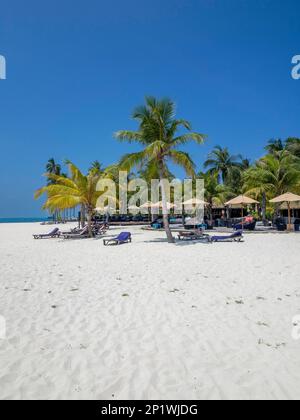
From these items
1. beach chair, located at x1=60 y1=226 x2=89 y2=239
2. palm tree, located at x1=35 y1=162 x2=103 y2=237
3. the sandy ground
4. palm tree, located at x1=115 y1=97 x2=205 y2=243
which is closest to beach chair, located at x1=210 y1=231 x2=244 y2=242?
palm tree, located at x1=115 y1=97 x2=205 y2=243

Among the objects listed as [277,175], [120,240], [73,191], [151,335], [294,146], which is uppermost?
[294,146]

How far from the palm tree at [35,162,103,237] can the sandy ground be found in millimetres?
10435

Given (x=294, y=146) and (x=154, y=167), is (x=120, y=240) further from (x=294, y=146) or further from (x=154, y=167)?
(x=294, y=146)

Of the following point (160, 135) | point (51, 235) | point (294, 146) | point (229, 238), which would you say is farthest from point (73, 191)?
point (294, 146)

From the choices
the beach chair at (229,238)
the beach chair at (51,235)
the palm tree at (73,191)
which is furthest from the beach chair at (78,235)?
the beach chair at (229,238)

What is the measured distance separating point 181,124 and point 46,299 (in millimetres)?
11957

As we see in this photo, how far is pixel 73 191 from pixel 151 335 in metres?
15.2

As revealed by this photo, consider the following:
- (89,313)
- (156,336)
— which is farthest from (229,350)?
(89,313)

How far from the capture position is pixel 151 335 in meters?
3.64

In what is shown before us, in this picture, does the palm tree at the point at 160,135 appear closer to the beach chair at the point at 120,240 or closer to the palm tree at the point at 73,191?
the beach chair at the point at 120,240

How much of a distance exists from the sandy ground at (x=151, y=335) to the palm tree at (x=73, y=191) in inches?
411

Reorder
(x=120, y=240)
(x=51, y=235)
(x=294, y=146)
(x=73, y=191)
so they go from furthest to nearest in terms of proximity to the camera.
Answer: (x=294, y=146) → (x=51, y=235) → (x=73, y=191) → (x=120, y=240)

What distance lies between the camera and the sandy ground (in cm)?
261

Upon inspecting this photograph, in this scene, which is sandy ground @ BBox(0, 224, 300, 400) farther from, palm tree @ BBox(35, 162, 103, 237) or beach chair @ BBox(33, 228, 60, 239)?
beach chair @ BBox(33, 228, 60, 239)
